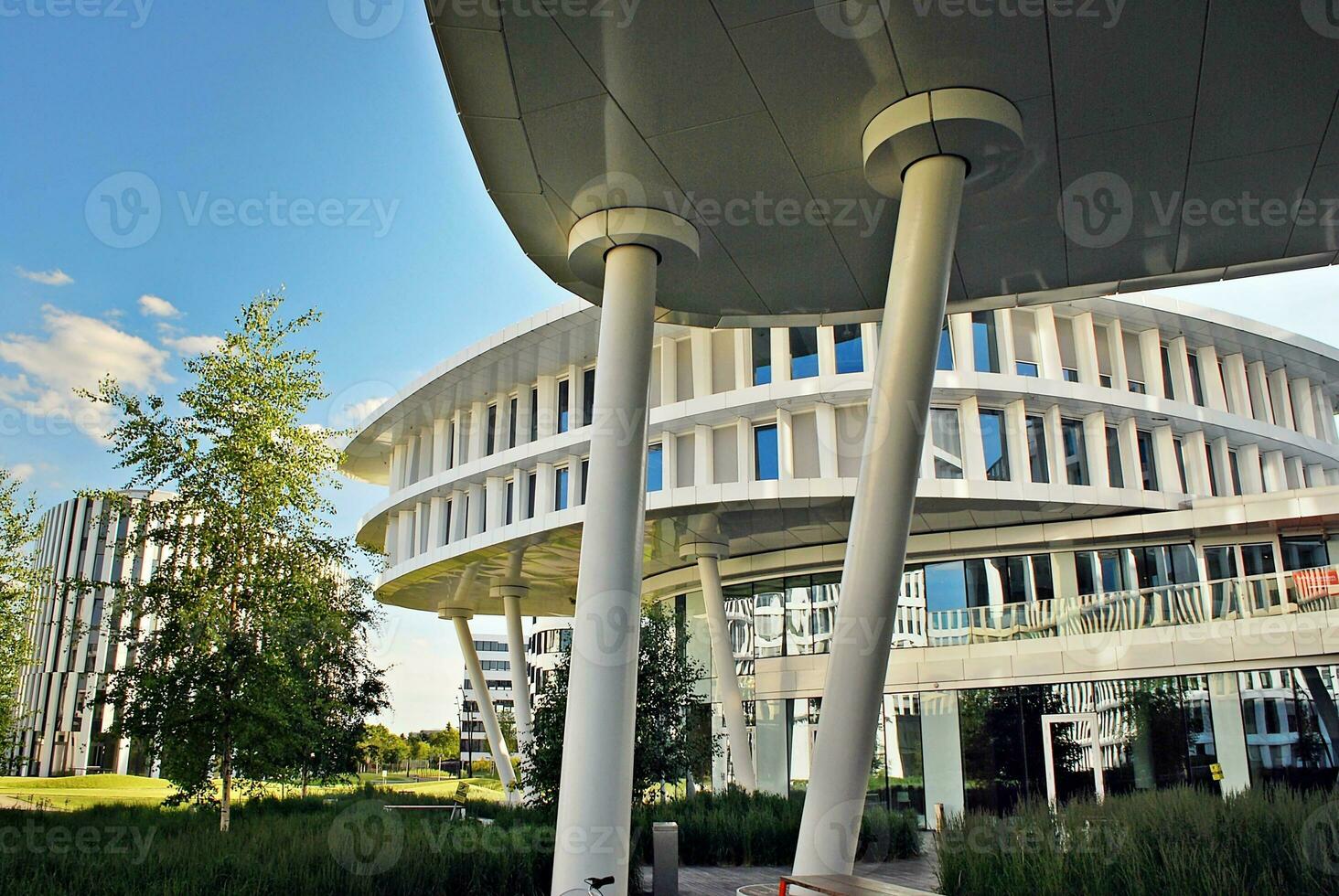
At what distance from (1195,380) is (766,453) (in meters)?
14.2

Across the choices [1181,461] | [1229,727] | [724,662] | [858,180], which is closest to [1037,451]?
[1181,461]

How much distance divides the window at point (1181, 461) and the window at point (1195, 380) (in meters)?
1.87

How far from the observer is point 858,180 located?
10258mm

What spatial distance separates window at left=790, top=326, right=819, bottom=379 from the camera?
26141 mm

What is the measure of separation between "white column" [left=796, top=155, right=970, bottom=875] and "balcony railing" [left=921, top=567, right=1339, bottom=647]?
52.8 ft

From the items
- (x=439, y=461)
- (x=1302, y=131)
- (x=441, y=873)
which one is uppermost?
(x=439, y=461)

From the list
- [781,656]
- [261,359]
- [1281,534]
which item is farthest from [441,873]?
[1281,534]

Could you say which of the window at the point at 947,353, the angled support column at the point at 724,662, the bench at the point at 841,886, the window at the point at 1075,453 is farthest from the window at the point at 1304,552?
the bench at the point at 841,886

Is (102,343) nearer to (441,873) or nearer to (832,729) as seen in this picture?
(441,873)

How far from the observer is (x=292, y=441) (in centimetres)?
1748

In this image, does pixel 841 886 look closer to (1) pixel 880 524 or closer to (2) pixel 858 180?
(1) pixel 880 524

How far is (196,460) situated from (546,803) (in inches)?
331

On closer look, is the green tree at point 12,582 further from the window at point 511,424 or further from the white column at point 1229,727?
the white column at point 1229,727

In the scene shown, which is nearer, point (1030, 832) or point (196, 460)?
point (1030, 832)
